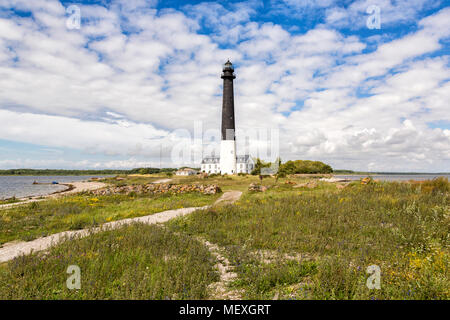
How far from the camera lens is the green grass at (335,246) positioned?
4.21 m

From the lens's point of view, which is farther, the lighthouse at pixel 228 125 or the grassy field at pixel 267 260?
the lighthouse at pixel 228 125

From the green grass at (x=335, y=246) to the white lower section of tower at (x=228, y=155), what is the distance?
40.5 meters

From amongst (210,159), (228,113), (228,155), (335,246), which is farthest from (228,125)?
(335,246)

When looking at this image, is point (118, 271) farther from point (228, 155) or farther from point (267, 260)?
point (228, 155)

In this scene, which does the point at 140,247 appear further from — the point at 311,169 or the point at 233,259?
the point at 311,169

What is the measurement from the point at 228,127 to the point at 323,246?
46442 mm

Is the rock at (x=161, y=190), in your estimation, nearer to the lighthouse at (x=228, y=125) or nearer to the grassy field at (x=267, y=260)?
the grassy field at (x=267, y=260)

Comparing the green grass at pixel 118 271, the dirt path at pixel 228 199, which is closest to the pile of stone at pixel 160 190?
the dirt path at pixel 228 199

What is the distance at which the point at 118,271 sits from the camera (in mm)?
5422

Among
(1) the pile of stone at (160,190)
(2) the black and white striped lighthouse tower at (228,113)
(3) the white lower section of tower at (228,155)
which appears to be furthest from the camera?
(3) the white lower section of tower at (228,155)

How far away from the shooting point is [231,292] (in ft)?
15.4

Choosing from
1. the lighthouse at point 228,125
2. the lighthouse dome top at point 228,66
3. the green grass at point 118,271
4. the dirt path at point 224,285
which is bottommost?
the dirt path at point 224,285

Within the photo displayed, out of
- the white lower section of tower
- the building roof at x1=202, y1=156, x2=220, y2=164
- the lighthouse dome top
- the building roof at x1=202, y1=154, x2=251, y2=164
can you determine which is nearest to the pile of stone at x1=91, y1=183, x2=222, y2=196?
the white lower section of tower
